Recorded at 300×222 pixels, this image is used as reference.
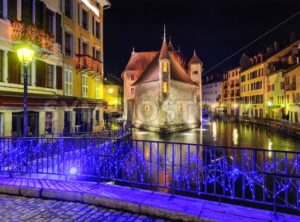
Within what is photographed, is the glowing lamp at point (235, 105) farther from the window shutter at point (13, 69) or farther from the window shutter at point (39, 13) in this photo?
the window shutter at point (13, 69)

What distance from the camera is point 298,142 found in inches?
1125

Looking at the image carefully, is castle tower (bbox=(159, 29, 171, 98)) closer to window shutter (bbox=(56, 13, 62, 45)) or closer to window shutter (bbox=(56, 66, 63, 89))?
window shutter (bbox=(56, 66, 63, 89))

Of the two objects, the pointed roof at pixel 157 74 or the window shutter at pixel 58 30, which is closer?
the window shutter at pixel 58 30

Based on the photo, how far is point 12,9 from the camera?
1527 cm

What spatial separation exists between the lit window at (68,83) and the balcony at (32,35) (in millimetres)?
3957

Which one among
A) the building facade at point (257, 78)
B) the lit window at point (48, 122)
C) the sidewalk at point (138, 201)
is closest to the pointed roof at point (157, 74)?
the building facade at point (257, 78)

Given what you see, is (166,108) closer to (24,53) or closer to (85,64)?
(85,64)

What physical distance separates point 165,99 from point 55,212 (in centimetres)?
3790

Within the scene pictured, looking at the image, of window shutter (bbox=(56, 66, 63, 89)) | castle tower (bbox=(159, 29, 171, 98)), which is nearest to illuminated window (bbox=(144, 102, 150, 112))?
castle tower (bbox=(159, 29, 171, 98))

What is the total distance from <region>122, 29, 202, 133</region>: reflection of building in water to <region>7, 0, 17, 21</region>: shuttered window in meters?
28.8

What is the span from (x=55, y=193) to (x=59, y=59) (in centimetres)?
1637

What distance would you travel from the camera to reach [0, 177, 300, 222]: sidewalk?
16.1ft

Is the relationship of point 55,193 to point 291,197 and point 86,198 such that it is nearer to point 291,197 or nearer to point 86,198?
point 86,198

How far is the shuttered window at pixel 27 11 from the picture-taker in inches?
650
